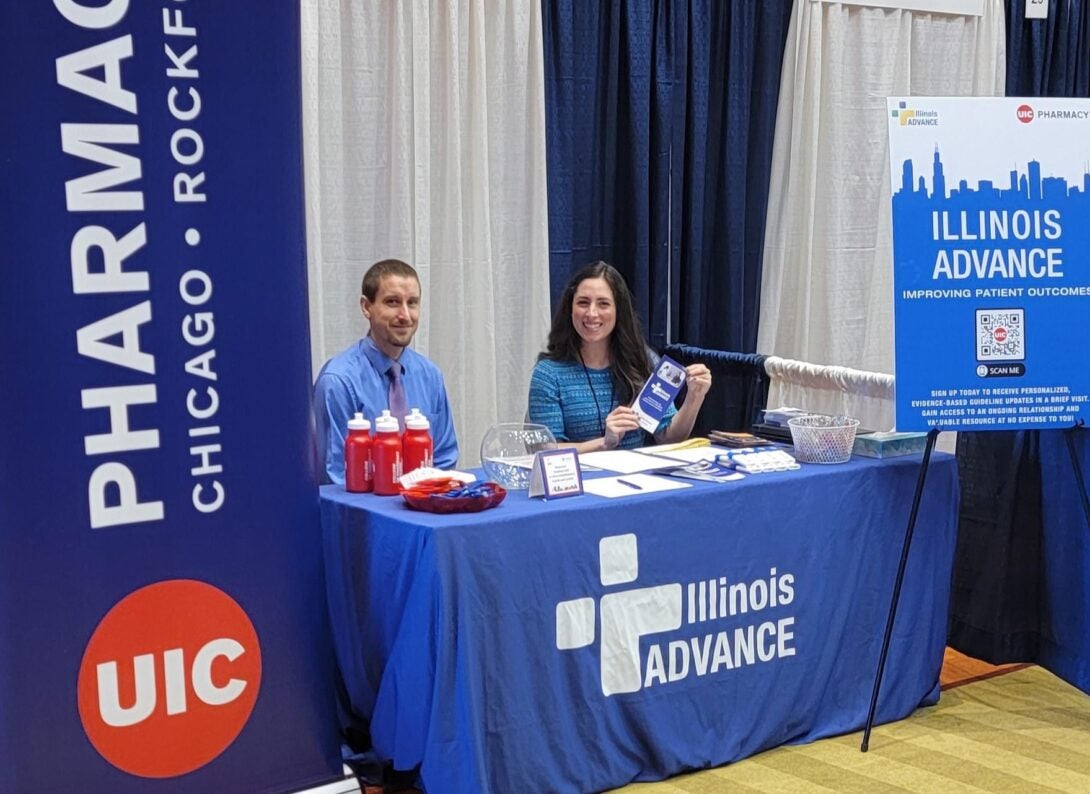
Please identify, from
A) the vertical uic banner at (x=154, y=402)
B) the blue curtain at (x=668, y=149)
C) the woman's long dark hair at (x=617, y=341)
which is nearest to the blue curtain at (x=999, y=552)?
the woman's long dark hair at (x=617, y=341)

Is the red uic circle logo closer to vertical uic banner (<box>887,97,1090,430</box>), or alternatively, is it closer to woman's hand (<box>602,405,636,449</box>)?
woman's hand (<box>602,405,636,449</box>)

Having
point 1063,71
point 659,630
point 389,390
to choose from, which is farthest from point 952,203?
point 1063,71

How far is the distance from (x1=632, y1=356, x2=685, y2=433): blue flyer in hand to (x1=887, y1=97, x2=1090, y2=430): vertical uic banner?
0.53 meters

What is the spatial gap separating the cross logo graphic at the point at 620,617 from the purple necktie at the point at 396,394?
0.74 m

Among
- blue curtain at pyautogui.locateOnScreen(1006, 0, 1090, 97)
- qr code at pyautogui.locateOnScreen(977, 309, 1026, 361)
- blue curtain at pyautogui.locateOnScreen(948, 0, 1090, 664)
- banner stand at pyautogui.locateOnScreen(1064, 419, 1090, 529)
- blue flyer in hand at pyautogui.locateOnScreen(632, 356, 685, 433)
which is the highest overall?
blue curtain at pyautogui.locateOnScreen(1006, 0, 1090, 97)

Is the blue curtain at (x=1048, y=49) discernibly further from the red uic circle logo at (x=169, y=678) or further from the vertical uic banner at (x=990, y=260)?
the red uic circle logo at (x=169, y=678)

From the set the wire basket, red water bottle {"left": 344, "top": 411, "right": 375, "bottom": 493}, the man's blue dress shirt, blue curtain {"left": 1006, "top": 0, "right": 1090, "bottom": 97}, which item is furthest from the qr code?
blue curtain {"left": 1006, "top": 0, "right": 1090, "bottom": 97}

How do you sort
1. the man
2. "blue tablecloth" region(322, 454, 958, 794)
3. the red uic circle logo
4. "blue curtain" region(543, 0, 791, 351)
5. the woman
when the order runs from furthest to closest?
"blue curtain" region(543, 0, 791, 351)
the woman
the man
"blue tablecloth" region(322, 454, 958, 794)
the red uic circle logo

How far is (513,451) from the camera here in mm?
2941

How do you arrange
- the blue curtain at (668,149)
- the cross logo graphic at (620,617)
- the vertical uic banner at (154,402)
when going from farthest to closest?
the blue curtain at (668,149)
the cross logo graphic at (620,617)
the vertical uic banner at (154,402)

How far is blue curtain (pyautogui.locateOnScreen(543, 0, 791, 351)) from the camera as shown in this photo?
169 inches

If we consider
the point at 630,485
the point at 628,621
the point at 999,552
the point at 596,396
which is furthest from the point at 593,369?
the point at 999,552

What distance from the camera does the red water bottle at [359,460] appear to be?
2.80 meters

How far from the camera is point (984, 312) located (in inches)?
122
